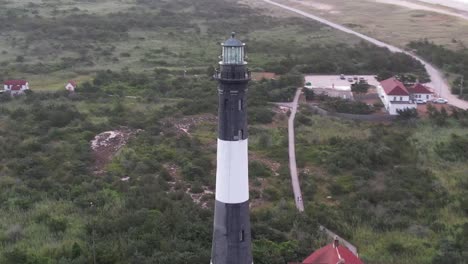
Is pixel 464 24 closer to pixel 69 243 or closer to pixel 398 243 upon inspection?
pixel 398 243

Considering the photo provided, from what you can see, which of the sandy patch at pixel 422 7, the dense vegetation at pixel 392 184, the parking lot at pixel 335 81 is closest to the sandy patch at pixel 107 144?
the dense vegetation at pixel 392 184

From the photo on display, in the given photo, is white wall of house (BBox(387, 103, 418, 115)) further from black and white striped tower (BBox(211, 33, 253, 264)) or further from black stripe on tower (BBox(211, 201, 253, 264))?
black stripe on tower (BBox(211, 201, 253, 264))

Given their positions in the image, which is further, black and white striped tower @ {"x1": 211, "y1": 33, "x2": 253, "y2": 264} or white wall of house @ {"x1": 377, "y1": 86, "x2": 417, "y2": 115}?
white wall of house @ {"x1": 377, "y1": 86, "x2": 417, "y2": 115}

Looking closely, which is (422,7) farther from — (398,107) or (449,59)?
(398,107)

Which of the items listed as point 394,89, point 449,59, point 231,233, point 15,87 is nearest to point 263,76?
point 394,89

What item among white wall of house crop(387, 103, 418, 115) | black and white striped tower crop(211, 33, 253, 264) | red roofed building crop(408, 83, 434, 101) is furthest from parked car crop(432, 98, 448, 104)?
black and white striped tower crop(211, 33, 253, 264)

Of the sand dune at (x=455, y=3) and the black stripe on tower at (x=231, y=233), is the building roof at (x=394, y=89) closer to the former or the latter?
the black stripe on tower at (x=231, y=233)
